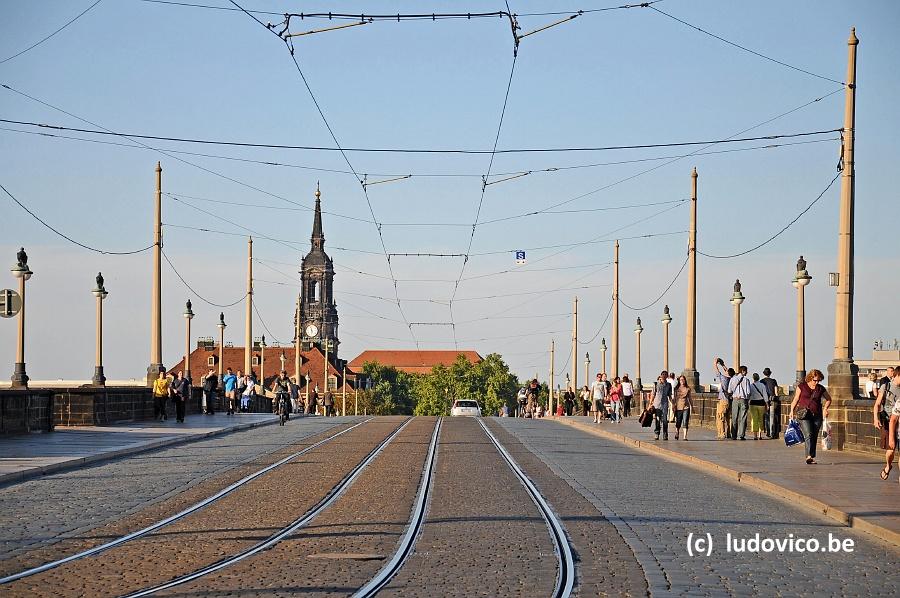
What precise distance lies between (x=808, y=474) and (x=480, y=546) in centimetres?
1026

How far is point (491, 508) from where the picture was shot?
53.2 feet

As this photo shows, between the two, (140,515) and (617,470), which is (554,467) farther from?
(140,515)

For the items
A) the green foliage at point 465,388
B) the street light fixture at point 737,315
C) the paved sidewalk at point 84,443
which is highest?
the street light fixture at point 737,315

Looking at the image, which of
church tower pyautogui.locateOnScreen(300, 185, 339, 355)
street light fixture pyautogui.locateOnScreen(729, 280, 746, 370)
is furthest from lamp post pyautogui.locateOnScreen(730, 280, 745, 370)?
church tower pyautogui.locateOnScreen(300, 185, 339, 355)

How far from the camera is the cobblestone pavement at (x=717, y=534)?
1050 cm

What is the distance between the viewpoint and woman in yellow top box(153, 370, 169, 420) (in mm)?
42500

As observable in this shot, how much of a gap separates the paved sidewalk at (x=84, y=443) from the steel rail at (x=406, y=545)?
6.20m

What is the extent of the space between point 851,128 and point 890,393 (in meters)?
8.66

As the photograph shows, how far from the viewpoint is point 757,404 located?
3300 cm

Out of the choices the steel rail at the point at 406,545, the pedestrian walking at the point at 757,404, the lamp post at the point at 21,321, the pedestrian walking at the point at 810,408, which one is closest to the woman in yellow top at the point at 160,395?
the lamp post at the point at 21,321

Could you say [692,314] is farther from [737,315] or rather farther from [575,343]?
[575,343]

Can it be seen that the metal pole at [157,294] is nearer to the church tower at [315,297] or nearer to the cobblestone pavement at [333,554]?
the cobblestone pavement at [333,554]

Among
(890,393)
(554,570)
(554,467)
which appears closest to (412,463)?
(554,467)

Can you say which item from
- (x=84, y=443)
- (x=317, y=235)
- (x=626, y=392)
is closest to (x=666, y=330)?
(x=626, y=392)
